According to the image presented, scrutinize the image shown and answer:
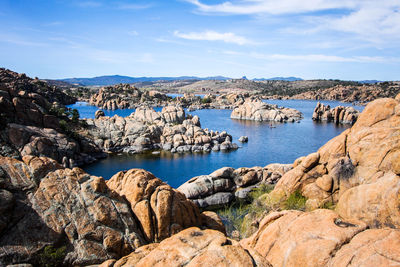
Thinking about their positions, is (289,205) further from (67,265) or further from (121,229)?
(67,265)

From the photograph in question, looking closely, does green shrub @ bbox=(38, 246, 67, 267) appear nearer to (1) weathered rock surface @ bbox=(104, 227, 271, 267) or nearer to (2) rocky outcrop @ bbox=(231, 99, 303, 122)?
(1) weathered rock surface @ bbox=(104, 227, 271, 267)

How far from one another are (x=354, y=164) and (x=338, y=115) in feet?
383

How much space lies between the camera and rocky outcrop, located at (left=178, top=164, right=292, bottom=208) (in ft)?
140

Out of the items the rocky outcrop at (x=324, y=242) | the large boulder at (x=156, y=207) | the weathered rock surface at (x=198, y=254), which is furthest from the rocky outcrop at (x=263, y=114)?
the weathered rock surface at (x=198, y=254)

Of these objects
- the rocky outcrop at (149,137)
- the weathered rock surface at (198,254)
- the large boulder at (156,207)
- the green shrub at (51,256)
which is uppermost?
the weathered rock surface at (198,254)

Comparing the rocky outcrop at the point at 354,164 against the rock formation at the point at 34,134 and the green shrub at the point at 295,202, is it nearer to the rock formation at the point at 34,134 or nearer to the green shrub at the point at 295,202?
the green shrub at the point at 295,202

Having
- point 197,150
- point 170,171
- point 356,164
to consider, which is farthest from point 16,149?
point 356,164

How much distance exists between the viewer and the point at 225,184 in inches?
1784

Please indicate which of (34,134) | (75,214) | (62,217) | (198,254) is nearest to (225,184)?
(75,214)

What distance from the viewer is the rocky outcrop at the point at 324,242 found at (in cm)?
891

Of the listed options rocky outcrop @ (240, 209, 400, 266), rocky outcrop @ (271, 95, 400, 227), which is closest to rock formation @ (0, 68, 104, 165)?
rocky outcrop @ (271, 95, 400, 227)

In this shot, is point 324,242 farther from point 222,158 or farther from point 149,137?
point 149,137

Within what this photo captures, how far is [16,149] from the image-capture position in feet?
168

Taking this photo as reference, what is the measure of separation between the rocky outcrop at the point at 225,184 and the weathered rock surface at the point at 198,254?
31984 millimetres
